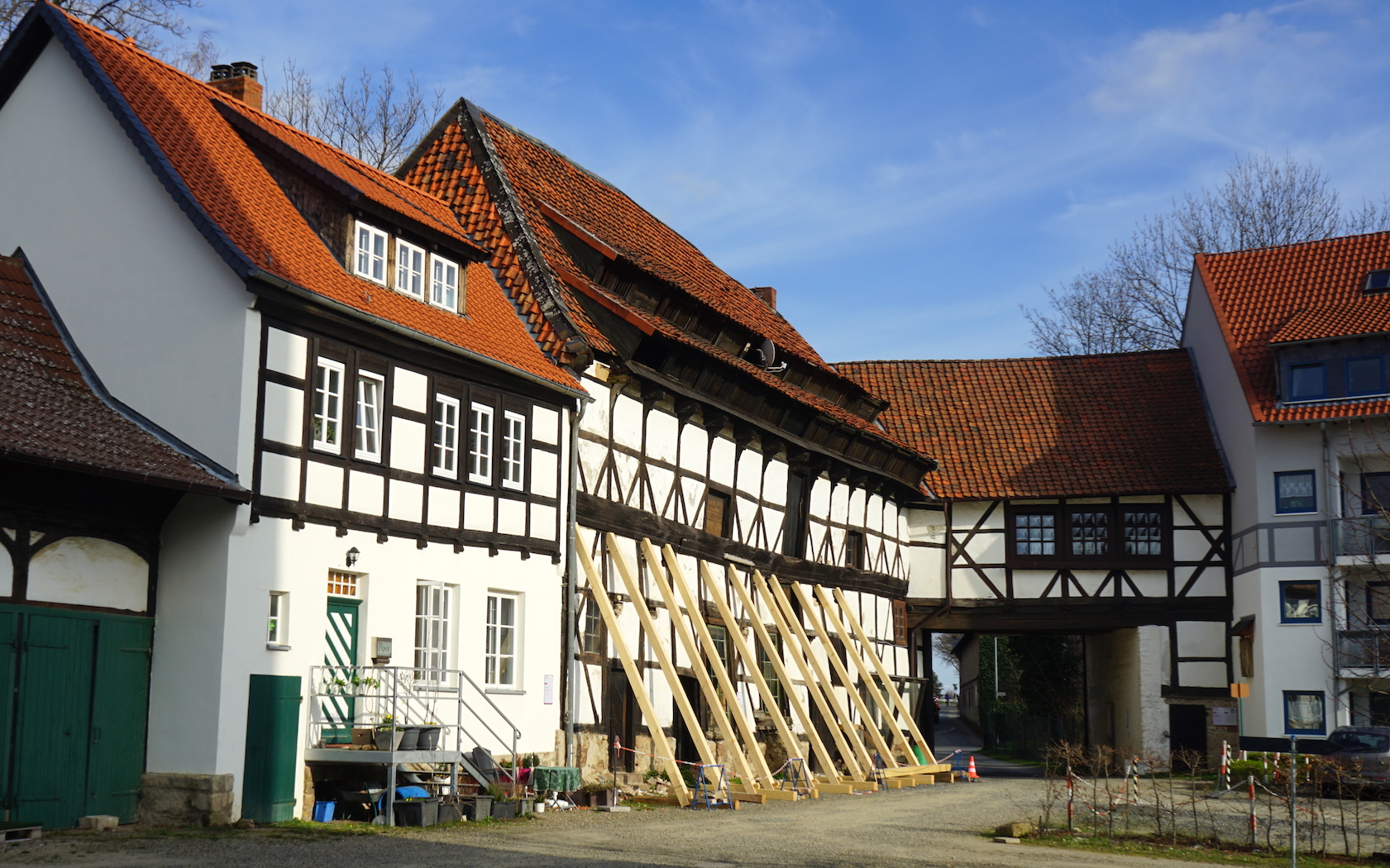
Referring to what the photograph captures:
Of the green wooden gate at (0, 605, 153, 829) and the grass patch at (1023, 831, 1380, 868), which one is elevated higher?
the green wooden gate at (0, 605, 153, 829)

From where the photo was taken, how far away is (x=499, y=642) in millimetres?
20406

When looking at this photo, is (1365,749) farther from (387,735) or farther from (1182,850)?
(387,735)

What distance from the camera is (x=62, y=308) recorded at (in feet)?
57.4

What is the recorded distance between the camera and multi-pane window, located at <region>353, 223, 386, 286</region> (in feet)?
63.2

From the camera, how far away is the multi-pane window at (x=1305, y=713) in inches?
1262

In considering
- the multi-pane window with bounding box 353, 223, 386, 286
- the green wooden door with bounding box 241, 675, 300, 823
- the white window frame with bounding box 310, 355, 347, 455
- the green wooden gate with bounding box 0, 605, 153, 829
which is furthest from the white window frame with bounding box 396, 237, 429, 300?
the green wooden door with bounding box 241, 675, 300, 823

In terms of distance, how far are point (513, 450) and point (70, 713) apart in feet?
23.5

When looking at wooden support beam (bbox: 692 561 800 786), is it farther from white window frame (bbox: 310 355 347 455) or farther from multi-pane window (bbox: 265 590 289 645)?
multi-pane window (bbox: 265 590 289 645)

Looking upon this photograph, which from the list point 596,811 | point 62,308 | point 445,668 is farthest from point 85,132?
point 596,811

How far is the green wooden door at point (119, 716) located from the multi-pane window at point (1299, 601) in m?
25.2

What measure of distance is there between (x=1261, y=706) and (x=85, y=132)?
87.1ft

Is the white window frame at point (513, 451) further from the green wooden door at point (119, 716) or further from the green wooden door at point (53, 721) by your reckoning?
the green wooden door at point (53, 721)

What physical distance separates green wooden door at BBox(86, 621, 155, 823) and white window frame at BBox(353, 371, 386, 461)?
320 cm

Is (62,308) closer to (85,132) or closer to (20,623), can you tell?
(85,132)
